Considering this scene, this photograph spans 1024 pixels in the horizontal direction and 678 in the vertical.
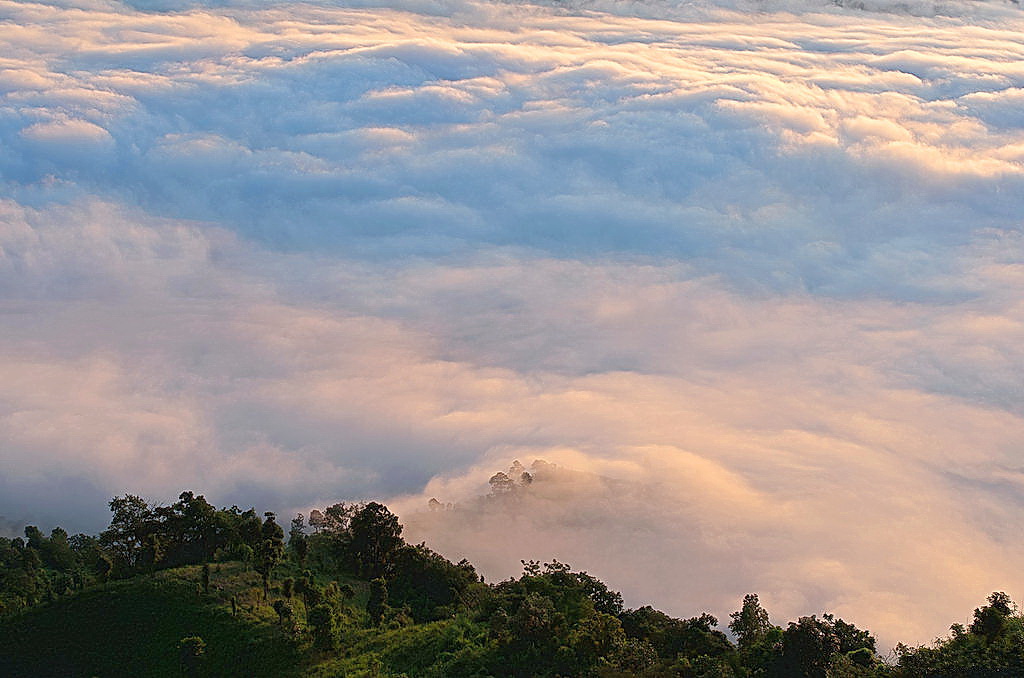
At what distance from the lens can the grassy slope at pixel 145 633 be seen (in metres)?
34.6

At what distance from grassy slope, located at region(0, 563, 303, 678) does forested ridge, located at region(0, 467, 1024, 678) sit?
0.05 meters

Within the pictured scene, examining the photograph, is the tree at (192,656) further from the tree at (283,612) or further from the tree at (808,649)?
the tree at (808,649)

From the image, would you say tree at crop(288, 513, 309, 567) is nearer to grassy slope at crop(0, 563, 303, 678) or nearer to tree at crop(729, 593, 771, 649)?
grassy slope at crop(0, 563, 303, 678)

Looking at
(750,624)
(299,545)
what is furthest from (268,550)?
(750,624)

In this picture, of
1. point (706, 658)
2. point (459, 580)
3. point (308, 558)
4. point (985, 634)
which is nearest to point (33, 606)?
point (308, 558)

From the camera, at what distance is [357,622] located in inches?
1468

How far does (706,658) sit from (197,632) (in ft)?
59.0

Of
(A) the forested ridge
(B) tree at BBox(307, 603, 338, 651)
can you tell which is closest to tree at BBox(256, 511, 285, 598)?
(A) the forested ridge

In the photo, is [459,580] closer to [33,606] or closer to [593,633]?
[593,633]

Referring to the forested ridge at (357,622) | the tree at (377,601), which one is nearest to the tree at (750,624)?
the forested ridge at (357,622)

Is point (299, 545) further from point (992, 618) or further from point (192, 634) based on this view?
point (992, 618)

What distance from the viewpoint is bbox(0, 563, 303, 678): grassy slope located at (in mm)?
34594

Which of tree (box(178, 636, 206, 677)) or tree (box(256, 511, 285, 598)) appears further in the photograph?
tree (box(256, 511, 285, 598))

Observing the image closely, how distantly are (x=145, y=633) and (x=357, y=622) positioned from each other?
299 inches
